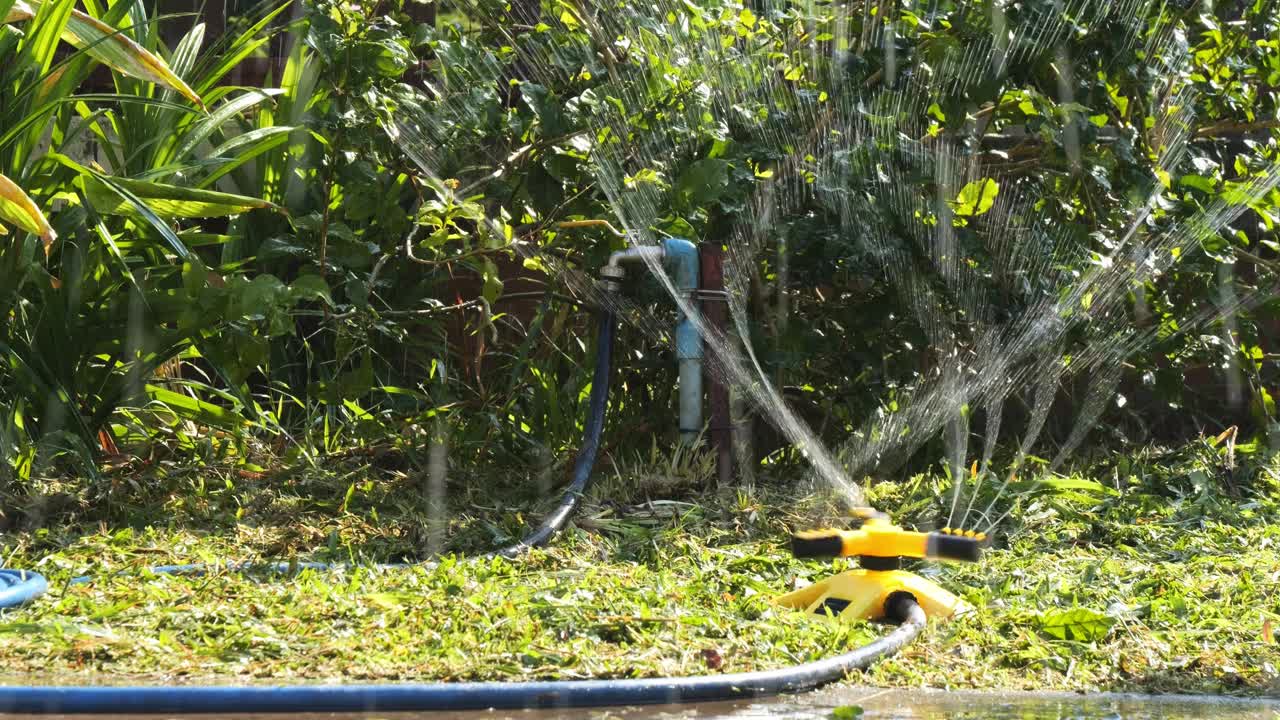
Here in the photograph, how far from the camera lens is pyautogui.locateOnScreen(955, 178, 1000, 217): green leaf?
3.43 meters

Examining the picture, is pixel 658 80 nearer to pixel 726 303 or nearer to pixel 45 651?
pixel 726 303

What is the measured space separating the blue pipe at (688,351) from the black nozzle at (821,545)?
3.95ft

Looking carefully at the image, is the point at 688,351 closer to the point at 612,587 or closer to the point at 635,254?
the point at 635,254

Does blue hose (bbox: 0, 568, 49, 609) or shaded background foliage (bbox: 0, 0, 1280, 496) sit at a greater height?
shaded background foliage (bbox: 0, 0, 1280, 496)

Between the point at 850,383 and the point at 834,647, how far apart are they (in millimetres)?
1774

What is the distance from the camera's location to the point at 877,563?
2.40 meters

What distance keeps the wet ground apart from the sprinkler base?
0.35 m

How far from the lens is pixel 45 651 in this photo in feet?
6.49

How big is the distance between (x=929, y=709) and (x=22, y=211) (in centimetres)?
234

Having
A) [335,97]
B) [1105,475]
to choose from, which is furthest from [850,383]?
[335,97]

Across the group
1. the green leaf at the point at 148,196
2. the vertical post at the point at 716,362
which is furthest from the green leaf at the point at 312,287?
the vertical post at the point at 716,362

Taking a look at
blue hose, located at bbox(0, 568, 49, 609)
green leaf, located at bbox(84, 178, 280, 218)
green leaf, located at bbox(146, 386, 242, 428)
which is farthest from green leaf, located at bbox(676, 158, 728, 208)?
blue hose, located at bbox(0, 568, 49, 609)

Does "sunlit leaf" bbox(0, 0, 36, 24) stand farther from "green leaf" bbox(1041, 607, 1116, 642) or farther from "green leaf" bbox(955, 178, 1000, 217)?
"green leaf" bbox(1041, 607, 1116, 642)

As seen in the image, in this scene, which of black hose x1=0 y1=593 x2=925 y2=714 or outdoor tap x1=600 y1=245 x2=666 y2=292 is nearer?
black hose x1=0 y1=593 x2=925 y2=714
